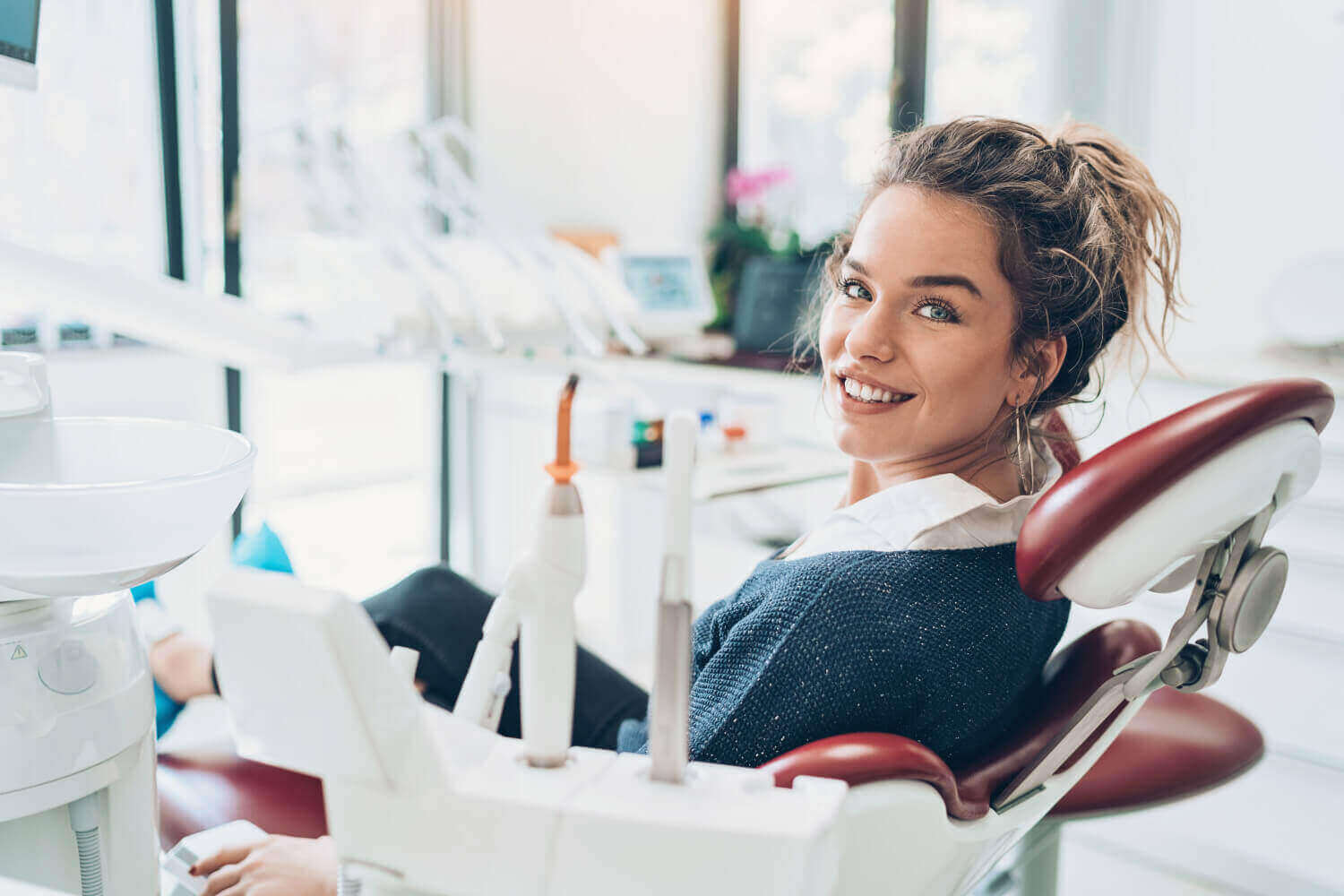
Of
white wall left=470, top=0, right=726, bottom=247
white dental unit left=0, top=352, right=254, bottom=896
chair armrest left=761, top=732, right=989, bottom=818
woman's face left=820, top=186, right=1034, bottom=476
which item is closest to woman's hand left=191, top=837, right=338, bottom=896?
white dental unit left=0, top=352, right=254, bottom=896

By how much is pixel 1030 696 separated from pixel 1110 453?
0.39 meters

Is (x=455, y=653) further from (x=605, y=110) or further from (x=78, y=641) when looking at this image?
(x=605, y=110)

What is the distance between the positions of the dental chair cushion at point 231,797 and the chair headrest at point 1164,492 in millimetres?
791

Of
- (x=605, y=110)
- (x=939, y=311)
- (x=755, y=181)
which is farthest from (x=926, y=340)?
(x=605, y=110)

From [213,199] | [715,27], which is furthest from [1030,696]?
[715,27]

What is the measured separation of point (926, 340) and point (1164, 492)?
315 mm

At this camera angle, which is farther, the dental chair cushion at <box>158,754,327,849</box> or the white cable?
the dental chair cushion at <box>158,754,327,849</box>

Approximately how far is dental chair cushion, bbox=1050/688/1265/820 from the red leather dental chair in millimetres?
309

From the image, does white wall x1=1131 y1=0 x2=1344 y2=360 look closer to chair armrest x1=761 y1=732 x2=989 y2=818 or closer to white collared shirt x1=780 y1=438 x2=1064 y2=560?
white collared shirt x1=780 y1=438 x2=1064 y2=560

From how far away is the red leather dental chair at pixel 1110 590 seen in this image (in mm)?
692

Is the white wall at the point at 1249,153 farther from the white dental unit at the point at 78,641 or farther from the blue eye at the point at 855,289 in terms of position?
the white dental unit at the point at 78,641

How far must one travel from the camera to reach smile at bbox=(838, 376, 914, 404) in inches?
39.1

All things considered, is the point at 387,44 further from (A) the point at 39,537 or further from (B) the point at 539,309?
(A) the point at 39,537

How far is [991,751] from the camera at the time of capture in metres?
0.90
